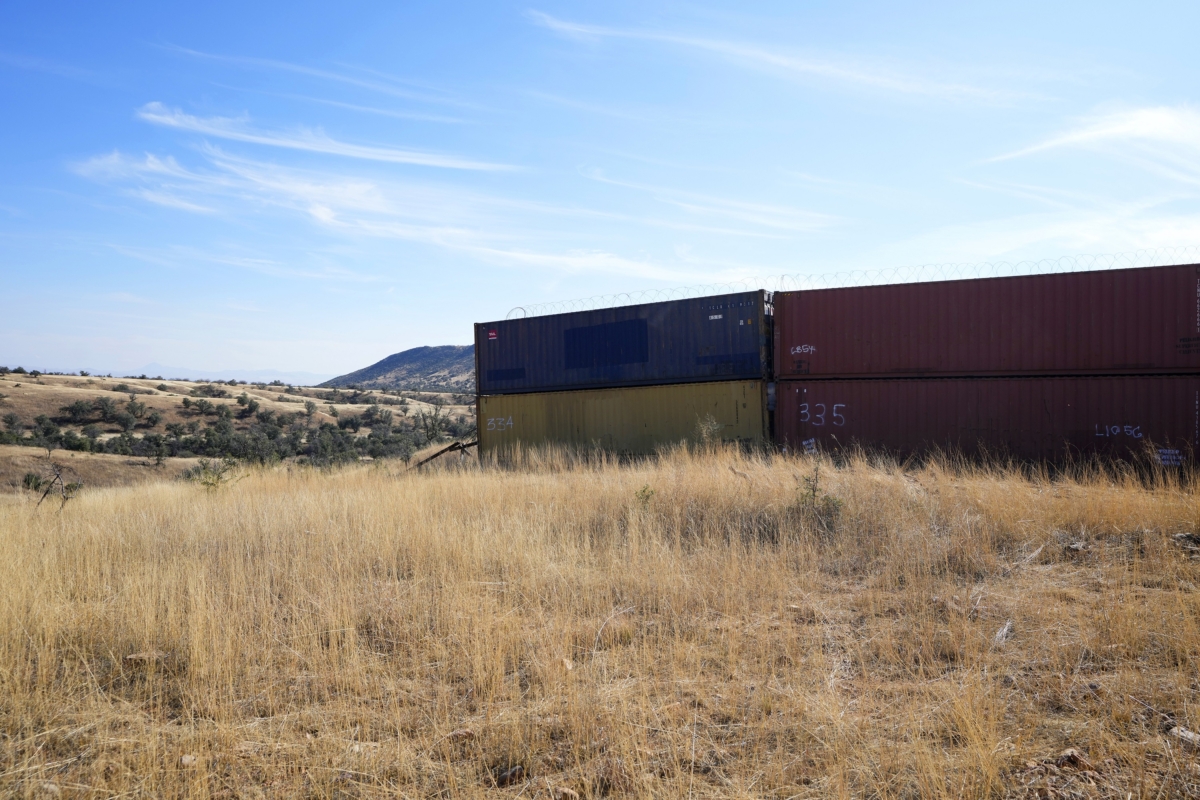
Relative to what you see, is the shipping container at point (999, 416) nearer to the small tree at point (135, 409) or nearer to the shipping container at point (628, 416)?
the shipping container at point (628, 416)

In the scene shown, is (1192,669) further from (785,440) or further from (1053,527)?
(785,440)

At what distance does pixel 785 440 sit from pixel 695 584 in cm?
1053

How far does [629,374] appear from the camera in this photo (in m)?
18.2

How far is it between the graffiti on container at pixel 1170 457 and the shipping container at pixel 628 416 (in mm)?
7322

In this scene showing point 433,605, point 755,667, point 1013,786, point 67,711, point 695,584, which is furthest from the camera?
point 695,584

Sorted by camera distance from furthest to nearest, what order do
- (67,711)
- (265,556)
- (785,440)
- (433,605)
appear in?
(785,440) < (265,556) < (433,605) < (67,711)

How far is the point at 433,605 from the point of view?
19.0 ft

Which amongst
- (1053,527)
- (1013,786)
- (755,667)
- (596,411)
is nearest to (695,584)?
(755,667)

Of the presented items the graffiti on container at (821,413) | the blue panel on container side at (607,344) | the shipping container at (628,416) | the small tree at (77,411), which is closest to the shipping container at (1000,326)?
the graffiti on container at (821,413)

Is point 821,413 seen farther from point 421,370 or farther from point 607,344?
point 421,370

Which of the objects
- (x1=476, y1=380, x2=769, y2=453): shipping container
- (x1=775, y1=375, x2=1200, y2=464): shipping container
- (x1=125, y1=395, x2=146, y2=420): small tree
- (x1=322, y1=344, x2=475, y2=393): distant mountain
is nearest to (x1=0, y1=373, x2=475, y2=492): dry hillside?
(x1=125, y1=395, x2=146, y2=420): small tree

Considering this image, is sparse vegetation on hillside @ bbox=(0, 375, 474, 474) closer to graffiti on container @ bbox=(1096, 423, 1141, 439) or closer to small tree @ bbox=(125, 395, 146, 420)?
small tree @ bbox=(125, 395, 146, 420)

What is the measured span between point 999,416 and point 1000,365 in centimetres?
104

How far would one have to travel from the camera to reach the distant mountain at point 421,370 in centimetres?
11666
